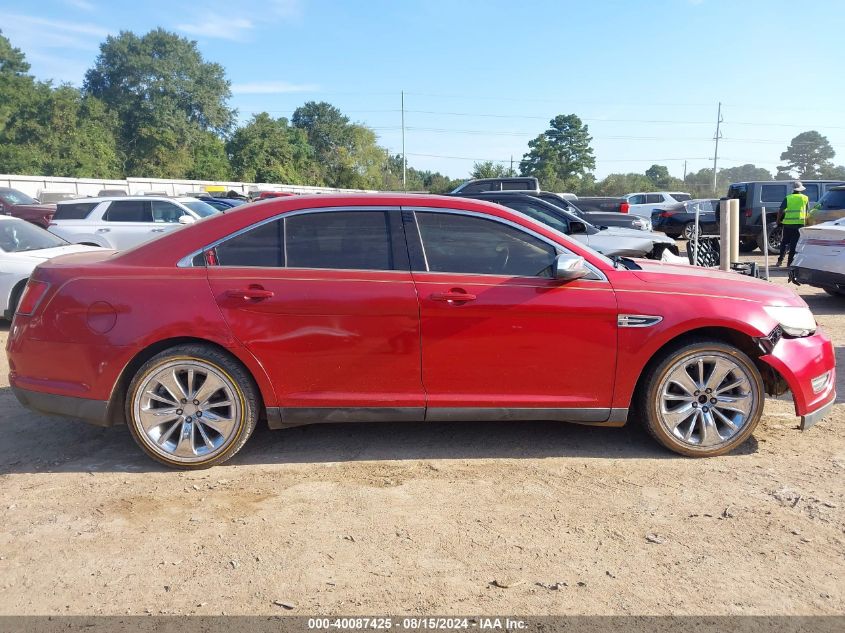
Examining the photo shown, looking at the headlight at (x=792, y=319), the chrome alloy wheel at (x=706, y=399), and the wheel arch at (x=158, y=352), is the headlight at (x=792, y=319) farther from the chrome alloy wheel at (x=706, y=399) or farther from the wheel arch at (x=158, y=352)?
the wheel arch at (x=158, y=352)

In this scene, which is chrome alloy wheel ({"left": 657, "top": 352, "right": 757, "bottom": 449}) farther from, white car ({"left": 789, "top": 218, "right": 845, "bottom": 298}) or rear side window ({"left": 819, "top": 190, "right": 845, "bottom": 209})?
rear side window ({"left": 819, "top": 190, "right": 845, "bottom": 209})

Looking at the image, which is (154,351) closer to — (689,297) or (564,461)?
(564,461)

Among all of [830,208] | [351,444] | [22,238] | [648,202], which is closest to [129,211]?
[22,238]

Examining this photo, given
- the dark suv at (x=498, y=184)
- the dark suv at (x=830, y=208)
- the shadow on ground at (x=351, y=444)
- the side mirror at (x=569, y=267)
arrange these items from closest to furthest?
the side mirror at (x=569, y=267)
the shadow on ground at (x=351, y=444)
the dark suv at (x=830, y=208)
the dark suv at (x=498, y=184)

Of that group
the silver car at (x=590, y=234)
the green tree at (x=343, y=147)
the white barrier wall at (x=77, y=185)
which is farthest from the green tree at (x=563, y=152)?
the silver car at (x=590, y=234)

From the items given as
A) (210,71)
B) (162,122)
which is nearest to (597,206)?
(162,122)

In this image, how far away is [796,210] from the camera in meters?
13.7

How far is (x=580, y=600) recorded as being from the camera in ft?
9.37

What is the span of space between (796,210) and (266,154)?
6114 centimetres

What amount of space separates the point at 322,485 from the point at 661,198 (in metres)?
29.7

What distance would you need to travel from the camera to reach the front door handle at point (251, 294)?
4102 mm

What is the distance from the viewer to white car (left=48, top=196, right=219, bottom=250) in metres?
13.1

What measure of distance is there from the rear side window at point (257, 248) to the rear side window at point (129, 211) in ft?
33.9

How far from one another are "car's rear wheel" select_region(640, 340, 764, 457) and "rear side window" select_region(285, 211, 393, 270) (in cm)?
190
